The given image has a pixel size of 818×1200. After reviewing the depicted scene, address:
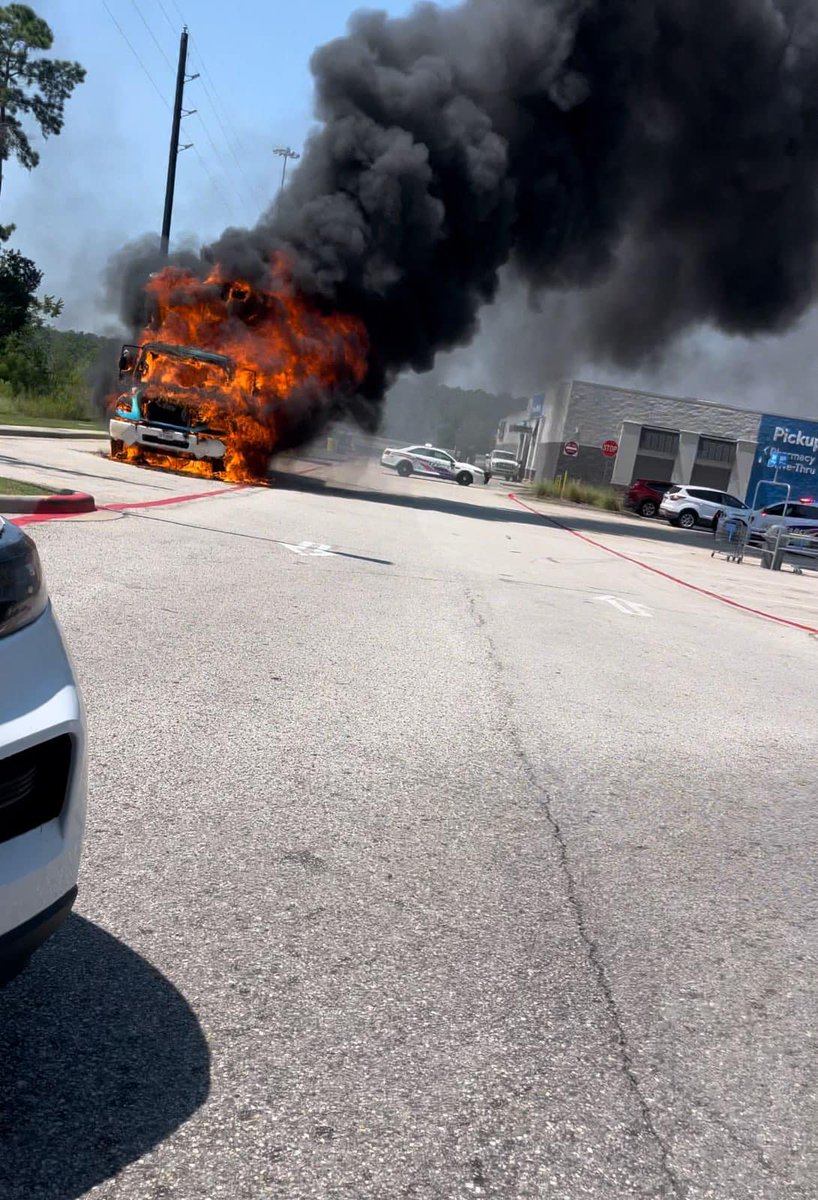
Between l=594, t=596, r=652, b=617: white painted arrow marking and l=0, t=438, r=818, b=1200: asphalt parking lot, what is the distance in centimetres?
373

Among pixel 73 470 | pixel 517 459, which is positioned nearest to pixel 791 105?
pixel 73 470

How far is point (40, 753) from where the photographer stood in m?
2.32


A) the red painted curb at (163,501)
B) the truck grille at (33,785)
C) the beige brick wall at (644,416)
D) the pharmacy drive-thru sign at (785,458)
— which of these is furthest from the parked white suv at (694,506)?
the truck grille at (33,785)

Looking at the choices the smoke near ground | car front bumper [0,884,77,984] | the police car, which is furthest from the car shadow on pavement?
the police car

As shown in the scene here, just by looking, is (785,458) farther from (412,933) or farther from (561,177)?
(412,933)

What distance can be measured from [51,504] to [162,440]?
11.3 meters

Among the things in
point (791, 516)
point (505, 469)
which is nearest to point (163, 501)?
point (791, 516)

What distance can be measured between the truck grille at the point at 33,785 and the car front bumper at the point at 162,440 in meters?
22.0

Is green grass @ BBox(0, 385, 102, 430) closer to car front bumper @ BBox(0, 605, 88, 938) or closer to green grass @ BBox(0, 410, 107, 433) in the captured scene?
green grass @ BBox(0, 410, 107, 433)

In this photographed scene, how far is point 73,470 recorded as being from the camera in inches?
739

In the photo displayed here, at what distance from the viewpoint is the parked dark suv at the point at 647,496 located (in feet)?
146

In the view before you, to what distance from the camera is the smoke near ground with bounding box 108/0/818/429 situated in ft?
98.4

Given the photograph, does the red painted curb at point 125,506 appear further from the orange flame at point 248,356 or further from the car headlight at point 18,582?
the car headlight at point 18,582

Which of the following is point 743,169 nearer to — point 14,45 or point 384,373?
point 384,373
